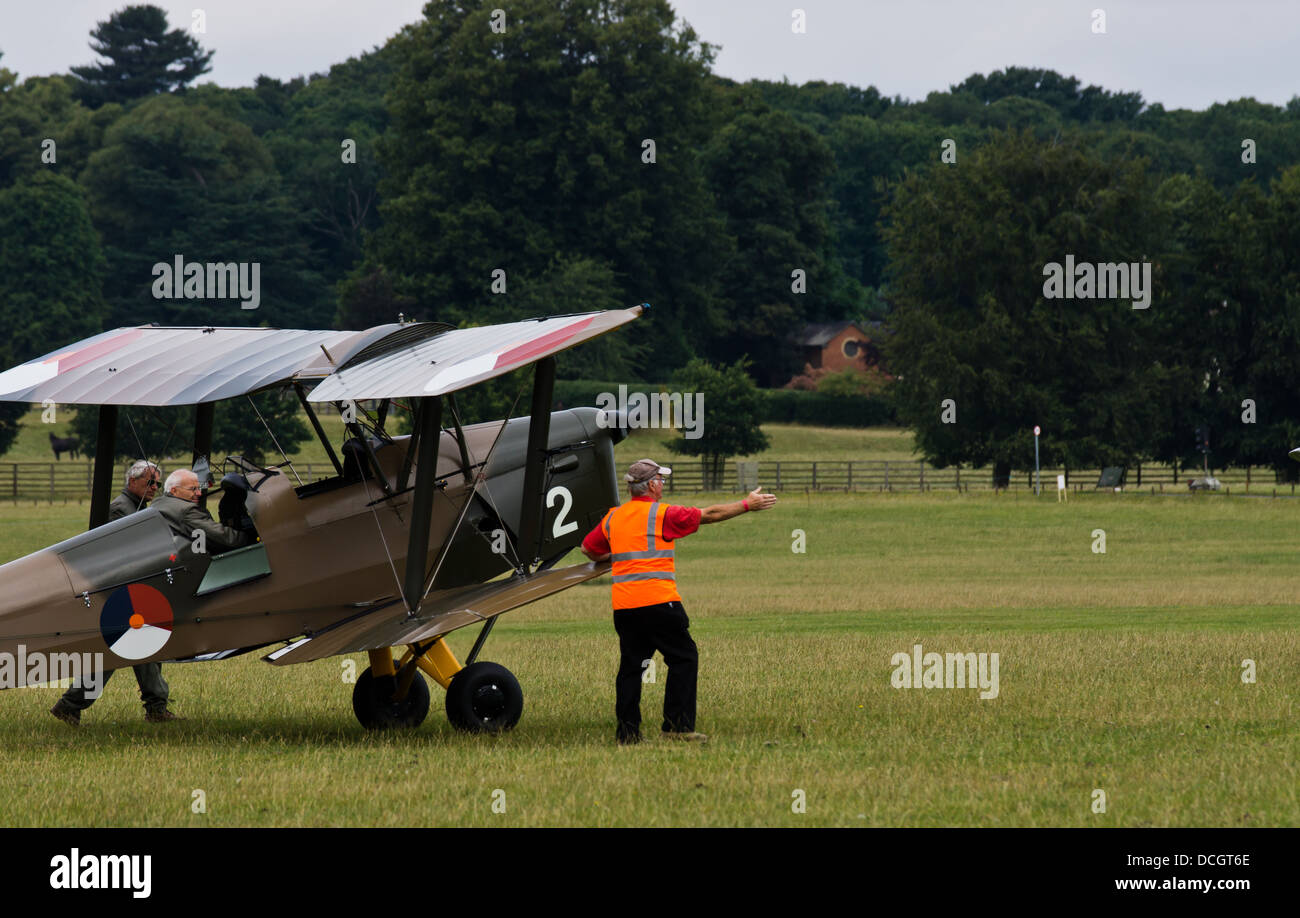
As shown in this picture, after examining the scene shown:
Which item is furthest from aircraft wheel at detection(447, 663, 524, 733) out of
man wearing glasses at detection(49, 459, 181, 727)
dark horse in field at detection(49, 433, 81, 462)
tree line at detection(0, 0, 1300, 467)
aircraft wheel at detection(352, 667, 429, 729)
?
dark horse in field at detection(49, 433, 81, 462)

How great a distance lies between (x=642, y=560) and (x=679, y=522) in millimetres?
385

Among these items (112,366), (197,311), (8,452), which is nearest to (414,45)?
(197,311)

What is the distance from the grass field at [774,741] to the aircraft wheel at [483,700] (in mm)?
195

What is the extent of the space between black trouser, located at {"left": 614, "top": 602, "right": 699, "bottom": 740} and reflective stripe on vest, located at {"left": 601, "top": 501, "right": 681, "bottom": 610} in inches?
3.1

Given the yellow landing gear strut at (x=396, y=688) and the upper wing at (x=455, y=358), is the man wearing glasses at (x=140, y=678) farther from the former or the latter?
the upper wing at (x=455, y=358)

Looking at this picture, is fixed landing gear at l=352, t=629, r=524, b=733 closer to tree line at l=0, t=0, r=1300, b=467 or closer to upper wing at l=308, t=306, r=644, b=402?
upper wing at l=308, t=306, r=644, b=402

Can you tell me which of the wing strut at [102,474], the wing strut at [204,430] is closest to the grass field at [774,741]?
the wing strut at [102,474]

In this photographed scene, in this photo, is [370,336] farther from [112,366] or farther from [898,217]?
[898,217]

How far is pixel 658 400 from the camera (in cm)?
7106

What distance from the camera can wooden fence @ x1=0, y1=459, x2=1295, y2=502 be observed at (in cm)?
6431

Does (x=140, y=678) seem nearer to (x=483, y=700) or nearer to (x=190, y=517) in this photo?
(x=190, y=517)

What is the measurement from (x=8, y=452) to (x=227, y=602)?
74.6 metres

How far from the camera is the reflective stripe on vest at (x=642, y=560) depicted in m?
12.0

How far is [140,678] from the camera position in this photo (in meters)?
14.6
